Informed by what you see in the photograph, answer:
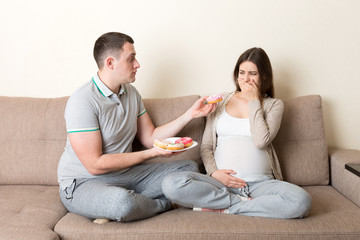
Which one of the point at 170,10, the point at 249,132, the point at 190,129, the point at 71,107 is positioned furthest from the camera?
the point at 170,10

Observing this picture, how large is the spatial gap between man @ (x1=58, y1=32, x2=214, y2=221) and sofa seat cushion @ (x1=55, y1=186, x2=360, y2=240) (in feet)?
0.26

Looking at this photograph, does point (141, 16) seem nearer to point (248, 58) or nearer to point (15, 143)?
point (248, 58)

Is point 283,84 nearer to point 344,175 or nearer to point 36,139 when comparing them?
point 344,175

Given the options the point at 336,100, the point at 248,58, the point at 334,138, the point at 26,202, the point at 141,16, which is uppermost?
the point at 141,16

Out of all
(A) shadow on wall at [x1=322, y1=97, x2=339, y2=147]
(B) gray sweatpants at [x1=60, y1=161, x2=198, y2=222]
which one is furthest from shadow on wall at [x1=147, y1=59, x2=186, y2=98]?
(A) shadow on wall at [x1=322, y1=97, x2=339, y2=147]

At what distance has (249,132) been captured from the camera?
2.19 meters

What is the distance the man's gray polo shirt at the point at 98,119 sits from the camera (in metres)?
1.96

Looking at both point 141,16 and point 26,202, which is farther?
point 141,16

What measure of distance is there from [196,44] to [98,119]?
0.94m

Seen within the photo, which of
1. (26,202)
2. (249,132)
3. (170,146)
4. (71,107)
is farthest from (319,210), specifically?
(26,202)

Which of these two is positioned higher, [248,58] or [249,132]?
[248,58]

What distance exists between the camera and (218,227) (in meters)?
1.67

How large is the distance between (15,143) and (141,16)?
→ 1.16 meters

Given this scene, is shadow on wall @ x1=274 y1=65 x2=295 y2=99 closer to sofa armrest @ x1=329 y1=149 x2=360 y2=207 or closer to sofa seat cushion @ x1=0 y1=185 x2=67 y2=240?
sofa armrest @ x1=329 y1=149 x2=360 y2=207
